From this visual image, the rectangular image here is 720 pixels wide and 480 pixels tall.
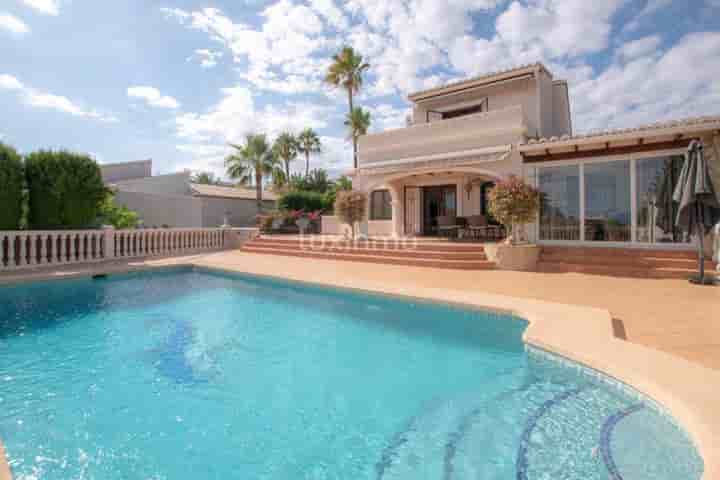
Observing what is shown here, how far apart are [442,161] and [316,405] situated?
15088mm

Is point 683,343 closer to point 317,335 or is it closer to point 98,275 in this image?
point 317,335

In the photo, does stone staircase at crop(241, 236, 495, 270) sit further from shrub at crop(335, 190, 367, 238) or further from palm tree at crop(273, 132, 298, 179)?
palm tree at crop(273, 132, 298, 179)

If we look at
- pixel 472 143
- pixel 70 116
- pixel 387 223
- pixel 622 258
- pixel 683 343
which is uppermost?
pixel 70 116

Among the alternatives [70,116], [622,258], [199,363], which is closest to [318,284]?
[199,363]

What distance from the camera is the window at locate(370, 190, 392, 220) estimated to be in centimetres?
2489

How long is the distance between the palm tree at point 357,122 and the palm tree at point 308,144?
480 inches

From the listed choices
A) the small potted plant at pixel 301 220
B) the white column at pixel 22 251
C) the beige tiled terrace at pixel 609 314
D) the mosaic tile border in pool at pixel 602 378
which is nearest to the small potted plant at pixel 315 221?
the small potted plant at pixel 301 220

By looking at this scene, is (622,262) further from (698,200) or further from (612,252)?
(698,200)

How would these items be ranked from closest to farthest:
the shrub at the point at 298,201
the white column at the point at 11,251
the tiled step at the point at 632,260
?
1. the tiled step at the point at 632,260
2. the white column at the point at 11,251
3. the shrub at the point at 298,201

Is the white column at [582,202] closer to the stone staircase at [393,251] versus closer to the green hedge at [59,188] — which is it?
the stone staircase at [393,251]

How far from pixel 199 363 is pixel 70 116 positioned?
24034 millimetres

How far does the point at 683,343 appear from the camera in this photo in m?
5.85

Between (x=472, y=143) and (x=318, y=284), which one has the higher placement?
(x=472, y=143)

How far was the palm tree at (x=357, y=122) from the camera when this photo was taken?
41094 millimetres
